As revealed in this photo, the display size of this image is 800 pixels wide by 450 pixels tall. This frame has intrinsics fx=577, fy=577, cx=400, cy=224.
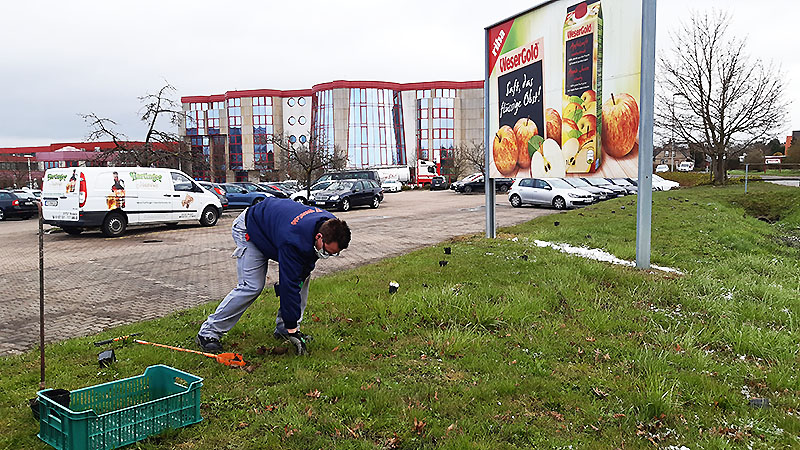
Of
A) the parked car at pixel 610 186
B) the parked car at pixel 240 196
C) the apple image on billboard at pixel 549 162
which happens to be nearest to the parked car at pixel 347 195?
the parked car at pixel 240 196

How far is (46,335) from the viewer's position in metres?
6.07

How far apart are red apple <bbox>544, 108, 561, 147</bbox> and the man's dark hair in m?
6.62

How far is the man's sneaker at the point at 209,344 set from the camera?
505 centimetres

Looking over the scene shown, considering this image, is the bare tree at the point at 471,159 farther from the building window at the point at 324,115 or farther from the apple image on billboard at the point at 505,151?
the apple image on billboard at the point at 505,151

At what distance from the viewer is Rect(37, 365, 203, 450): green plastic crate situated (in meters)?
3.18

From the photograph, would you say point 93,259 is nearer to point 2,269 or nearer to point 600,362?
point 2,269

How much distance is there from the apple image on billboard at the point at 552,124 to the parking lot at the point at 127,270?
3.90 meters

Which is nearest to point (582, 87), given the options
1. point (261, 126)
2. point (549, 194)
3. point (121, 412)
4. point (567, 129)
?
point (567, 129)

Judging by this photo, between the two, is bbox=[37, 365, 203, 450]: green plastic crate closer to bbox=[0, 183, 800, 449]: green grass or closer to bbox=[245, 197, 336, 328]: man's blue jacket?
bbox=[0, 183, 800, 449]: green grass

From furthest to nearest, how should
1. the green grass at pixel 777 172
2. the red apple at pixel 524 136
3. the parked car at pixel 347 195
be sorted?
1. the green grass at pixel 777 172
2. the parked car at pixel 347 195
3. the red apple at pixel 524 136

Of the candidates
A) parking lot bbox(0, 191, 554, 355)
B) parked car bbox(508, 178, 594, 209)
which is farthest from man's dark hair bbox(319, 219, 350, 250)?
parked car bbox(508, 178, 594, 209)

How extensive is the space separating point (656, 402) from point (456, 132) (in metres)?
85.6

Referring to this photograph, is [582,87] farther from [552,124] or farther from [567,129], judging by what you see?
[552,124]

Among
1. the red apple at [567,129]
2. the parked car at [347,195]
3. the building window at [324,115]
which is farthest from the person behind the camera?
the building window at [324,115]
